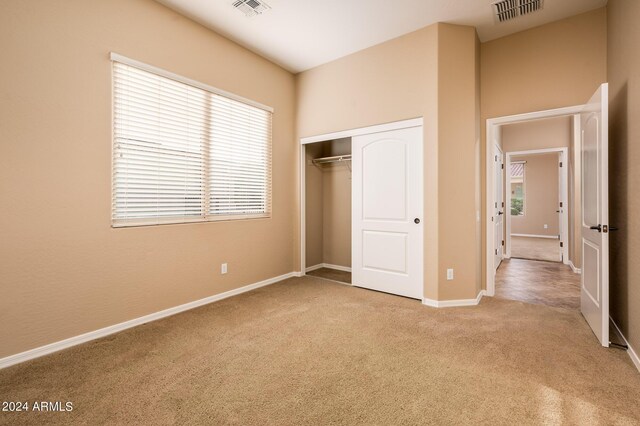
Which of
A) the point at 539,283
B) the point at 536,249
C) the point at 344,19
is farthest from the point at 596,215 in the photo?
the point at 536,249

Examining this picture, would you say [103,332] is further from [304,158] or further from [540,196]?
[540,196]

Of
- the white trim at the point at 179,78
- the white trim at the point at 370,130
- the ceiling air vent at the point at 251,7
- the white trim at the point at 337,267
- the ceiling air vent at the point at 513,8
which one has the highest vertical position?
the ceiling air vent at the point at 513,8

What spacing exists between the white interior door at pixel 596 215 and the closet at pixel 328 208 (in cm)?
295

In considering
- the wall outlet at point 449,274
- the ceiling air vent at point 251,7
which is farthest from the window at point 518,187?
the ceiling air vent at point 251,7

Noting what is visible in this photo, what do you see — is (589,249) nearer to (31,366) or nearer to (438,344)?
(438,344)

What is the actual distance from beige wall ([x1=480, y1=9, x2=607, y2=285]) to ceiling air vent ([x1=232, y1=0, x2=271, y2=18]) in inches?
107

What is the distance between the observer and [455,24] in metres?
3.32

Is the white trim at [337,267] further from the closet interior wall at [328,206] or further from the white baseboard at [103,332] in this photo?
the white baseboard at [103,332]

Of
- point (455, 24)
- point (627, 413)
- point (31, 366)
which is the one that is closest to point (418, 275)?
point (627, 413)

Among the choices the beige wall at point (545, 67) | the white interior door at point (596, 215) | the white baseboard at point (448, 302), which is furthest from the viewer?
the white baseboard at point (448, 302)

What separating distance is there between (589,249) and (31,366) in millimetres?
4619

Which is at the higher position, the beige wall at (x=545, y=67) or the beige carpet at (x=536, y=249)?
the beige wall at (x=545, y=67)

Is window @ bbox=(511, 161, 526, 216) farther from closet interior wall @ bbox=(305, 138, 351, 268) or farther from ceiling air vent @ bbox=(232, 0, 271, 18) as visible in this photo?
ceiling air vent @ bbox=(232, 0, 271, 18)

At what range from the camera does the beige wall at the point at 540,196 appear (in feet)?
29.9
